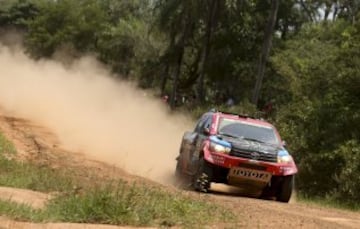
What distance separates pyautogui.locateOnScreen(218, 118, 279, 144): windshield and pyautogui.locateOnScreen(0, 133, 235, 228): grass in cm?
424

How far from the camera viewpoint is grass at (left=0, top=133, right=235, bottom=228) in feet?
29.7

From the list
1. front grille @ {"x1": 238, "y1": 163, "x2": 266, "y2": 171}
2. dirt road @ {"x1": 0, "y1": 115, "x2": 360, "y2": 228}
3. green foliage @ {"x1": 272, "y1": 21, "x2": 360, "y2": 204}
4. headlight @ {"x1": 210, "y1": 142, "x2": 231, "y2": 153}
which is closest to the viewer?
dirt road @ {"x1": 0, "y1": 115, "x2": 360, "y2": 228}

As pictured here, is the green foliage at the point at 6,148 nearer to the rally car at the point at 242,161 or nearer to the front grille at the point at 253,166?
the rally car at the point at 242,161

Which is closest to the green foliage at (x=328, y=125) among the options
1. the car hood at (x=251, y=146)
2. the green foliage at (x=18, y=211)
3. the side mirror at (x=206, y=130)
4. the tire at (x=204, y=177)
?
the car hood at (x=251, y=146)

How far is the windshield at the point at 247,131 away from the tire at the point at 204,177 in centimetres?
103

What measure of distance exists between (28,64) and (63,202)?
1460 inches

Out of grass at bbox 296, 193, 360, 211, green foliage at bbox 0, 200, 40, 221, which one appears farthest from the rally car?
green foliage at bbox 0, 200, 40, 221

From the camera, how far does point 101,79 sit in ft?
153

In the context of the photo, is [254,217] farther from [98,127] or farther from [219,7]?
[219,7]

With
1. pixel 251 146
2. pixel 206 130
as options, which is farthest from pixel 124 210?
pixel 206 130

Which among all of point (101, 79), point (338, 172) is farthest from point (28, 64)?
point (338, 172)

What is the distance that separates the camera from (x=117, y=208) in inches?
368

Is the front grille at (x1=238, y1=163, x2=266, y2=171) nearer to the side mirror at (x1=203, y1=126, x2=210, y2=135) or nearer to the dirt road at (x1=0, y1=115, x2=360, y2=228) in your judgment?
the dirt road at (x1=0, y1=115, x2=360, y2=228)

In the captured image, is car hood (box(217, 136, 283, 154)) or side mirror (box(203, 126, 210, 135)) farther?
side mirror (box(203, 126, 210, 135))
